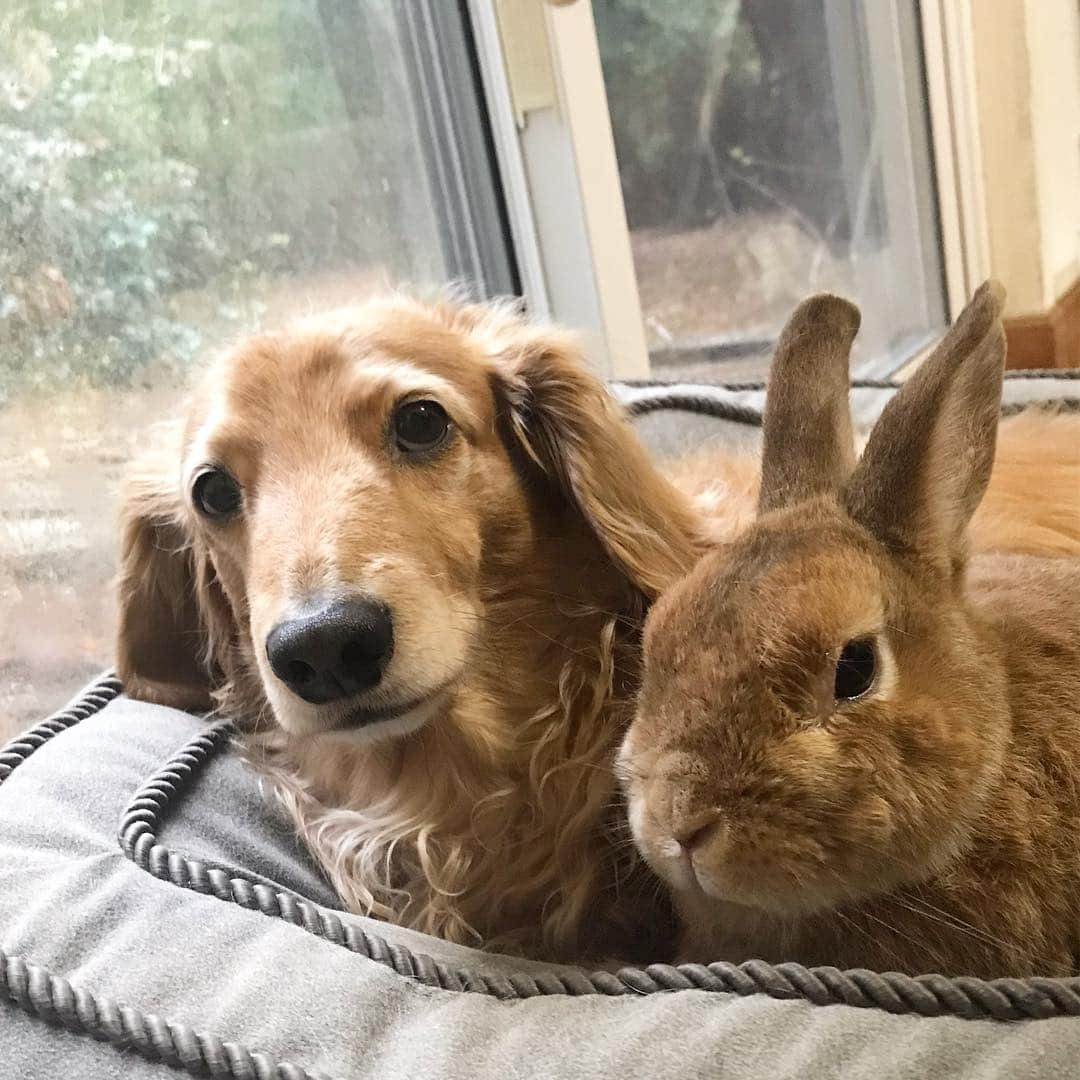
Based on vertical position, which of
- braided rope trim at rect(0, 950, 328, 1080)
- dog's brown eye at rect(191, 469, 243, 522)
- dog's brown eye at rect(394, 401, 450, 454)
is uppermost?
dog's brown eye at rect(394, 401, 450, 454)

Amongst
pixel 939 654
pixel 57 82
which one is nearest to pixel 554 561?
pixel 939 654

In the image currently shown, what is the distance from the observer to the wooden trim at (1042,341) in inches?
134

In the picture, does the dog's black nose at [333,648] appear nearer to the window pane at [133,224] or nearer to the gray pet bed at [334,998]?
the gray pet bed at [334,998]

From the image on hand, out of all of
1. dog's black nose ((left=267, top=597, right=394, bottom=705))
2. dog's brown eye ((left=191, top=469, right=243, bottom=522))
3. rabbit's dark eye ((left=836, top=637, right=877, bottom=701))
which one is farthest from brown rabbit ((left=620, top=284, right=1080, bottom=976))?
dog's brown eye ((left=191, top=469, right=243, bottom=522))

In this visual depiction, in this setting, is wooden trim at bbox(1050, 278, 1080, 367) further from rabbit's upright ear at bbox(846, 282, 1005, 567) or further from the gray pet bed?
the gray pet bed

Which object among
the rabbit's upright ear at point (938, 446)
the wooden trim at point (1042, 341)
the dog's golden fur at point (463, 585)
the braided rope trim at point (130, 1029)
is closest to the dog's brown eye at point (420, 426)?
the dog's golden fur at point (463, 585)

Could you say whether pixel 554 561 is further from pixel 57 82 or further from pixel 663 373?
pixel 663 373

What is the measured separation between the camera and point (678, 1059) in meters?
0.74

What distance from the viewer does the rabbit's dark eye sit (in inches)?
31.3

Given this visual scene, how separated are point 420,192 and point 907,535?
175 cm

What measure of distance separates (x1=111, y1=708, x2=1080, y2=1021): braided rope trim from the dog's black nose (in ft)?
0.57

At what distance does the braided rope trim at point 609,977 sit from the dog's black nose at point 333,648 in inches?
6.8

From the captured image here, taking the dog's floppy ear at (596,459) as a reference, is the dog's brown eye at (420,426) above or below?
above

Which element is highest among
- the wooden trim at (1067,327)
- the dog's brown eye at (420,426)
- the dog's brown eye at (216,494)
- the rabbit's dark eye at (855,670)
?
the dog's brown eye at (420,426)
